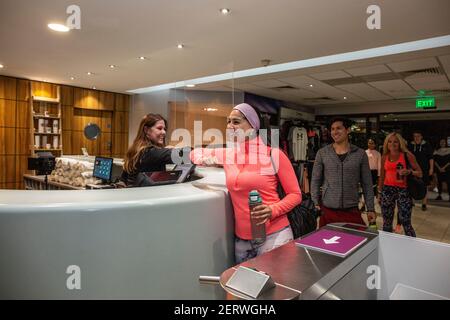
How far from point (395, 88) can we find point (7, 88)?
7.87m

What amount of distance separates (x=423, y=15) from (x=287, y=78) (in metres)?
2.79

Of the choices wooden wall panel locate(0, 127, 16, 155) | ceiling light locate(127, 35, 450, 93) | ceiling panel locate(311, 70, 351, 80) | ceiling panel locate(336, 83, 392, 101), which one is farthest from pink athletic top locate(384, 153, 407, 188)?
wooden wall panel locate(0, 127, 16, 155)

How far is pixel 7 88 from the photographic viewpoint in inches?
246

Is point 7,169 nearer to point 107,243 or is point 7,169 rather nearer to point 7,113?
point 7,113

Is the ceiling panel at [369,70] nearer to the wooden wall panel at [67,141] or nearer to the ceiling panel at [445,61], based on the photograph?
the ceiling panel at [445,61]

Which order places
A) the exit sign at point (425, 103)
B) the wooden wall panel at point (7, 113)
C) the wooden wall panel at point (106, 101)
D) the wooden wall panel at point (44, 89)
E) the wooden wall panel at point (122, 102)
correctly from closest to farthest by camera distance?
the wooden wall panel at point (7, 113)
the wooden wall panel at point (44, 89)
the exit sign at point (425, 103)
the wooden wall panel at point (106, 101)
the wooden wall panel at point (122, 102)

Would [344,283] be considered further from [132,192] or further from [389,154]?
[389,154]

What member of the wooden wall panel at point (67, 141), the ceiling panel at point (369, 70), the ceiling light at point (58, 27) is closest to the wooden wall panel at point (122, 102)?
the wooden wall panel at point (67, 141)

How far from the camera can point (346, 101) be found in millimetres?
8141

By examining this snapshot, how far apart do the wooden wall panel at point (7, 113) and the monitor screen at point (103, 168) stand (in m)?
4.37

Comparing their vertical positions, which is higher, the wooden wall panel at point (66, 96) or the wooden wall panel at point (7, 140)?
the wooden wall panel at point (66, 96)

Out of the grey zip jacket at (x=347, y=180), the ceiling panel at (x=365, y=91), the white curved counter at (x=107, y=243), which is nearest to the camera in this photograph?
the white curved counter at (x=107, y=243)

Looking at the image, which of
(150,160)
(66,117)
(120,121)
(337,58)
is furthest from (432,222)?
(66,117)

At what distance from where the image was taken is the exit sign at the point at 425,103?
22.4ft
